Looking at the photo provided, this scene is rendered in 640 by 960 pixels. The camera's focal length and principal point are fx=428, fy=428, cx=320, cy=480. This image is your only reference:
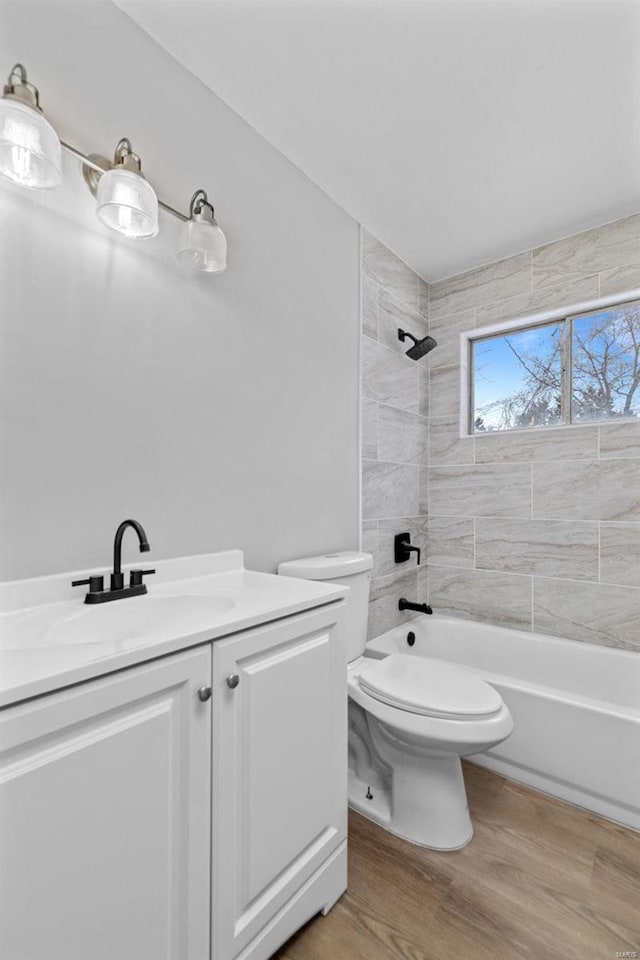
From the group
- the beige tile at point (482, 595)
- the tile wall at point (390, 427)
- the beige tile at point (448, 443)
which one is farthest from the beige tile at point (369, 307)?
the beige tile at point (482, 595)

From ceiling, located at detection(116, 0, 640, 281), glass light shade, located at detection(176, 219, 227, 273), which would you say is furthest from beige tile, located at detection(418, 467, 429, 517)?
glass light shade, located at detection(176, 219, 227, 273)

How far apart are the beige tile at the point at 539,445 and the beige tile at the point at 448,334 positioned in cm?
51

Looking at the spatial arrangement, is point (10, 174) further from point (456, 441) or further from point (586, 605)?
point (586, 605)

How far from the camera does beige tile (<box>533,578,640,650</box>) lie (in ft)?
6.63

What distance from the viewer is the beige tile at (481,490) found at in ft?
7.66

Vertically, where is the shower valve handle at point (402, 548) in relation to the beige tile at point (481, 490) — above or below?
below

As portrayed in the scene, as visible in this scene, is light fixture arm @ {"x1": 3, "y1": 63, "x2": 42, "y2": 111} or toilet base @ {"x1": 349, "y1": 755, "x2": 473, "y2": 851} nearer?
light fixture arm @ {"x1": 3, "y1": 63, "x2": 42, "y2": 111}

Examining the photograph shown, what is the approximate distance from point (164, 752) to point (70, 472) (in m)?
0.68

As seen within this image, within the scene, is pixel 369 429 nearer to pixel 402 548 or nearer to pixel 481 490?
pixel 402 548

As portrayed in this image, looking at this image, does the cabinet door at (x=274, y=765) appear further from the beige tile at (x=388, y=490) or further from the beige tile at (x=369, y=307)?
the beige tile at (x=369, y=307)

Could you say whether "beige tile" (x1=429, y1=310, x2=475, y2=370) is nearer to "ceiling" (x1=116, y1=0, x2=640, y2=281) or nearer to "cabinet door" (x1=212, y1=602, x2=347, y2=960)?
"ceiling" (x1=116, y1=0, x2=640, y2=281)

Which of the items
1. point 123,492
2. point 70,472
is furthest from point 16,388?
point 123,492

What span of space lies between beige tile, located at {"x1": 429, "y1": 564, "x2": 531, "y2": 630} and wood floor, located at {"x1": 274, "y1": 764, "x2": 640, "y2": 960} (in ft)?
3.01

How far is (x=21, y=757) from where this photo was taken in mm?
602
